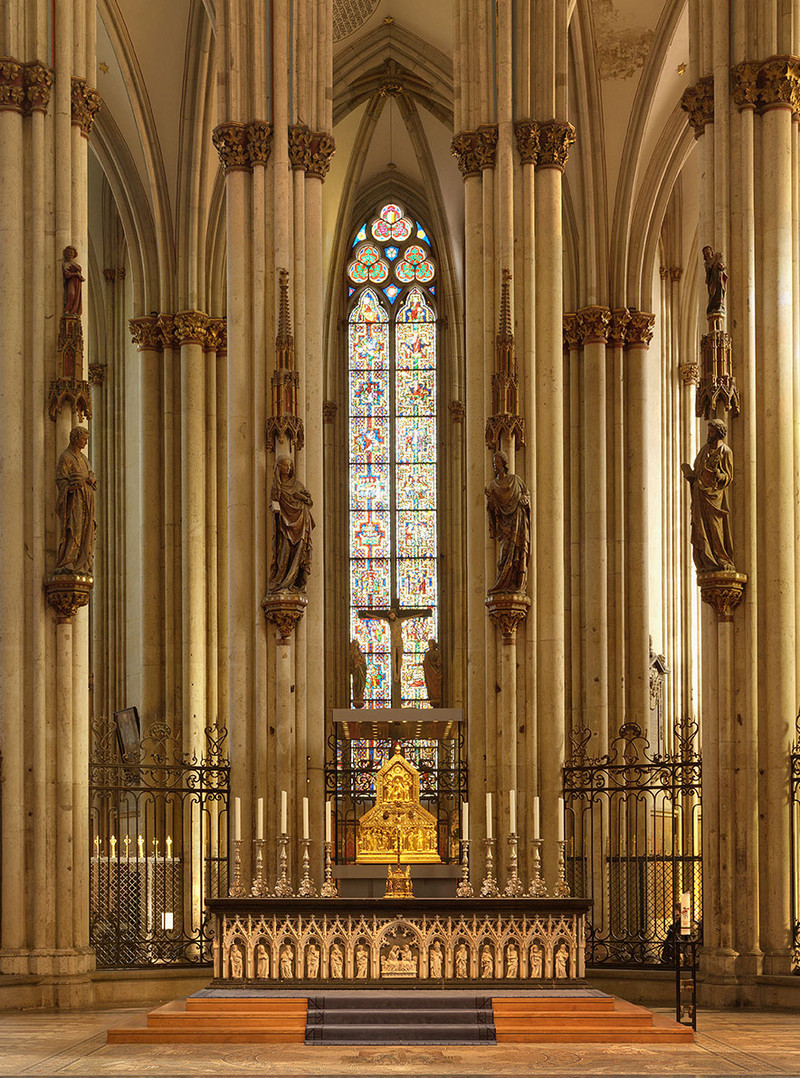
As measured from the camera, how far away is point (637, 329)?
27.9 metres

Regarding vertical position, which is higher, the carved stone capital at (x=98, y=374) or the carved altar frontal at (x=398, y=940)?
the carved stone capital at (x=98, y=374)

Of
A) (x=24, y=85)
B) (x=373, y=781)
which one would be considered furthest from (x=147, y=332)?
(x=24, y=85)

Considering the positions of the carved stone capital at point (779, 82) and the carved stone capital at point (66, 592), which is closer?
the carved stone capital at point (66, 592)

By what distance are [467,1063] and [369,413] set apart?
2309 centimetres

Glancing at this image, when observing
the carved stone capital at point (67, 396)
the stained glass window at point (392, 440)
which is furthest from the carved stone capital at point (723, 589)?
the stained glass window at point (392, 440)

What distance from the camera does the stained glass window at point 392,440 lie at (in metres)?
33.8

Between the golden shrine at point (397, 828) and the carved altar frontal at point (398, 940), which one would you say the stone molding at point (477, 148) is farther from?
the carved altar frontal at point (398, 940)

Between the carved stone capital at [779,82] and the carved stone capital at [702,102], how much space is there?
23.4 inches

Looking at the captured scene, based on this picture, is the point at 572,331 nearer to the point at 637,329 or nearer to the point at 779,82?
the point at 637,329

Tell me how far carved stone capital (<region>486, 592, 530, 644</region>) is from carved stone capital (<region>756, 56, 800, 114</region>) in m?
6.04

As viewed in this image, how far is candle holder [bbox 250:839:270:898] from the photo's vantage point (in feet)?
51.1

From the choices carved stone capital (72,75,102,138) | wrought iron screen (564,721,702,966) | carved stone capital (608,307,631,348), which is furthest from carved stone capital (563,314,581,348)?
carved stone capital (72,75,102,138)

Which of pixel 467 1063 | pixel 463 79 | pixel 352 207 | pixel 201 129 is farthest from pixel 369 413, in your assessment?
pixel 467 1063

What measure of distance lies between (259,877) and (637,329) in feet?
47.9
